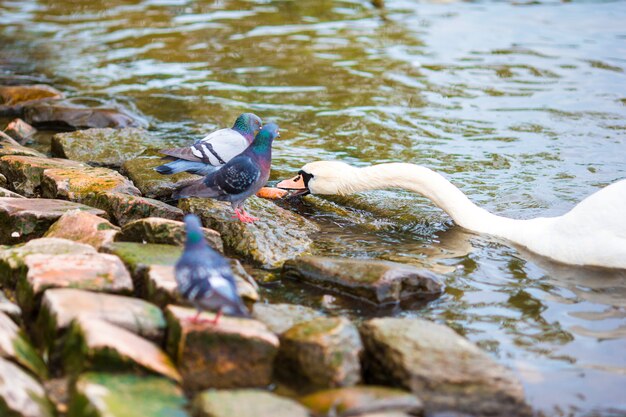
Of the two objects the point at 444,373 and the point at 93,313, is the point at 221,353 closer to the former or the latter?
the point at 93,313

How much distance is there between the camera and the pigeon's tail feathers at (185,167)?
23.9 feet

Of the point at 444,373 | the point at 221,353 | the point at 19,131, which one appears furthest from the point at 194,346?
the point at 19,131

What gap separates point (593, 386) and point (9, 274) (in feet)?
12.4

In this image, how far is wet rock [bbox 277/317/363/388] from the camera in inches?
185

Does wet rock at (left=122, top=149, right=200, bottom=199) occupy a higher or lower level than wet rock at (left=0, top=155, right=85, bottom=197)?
lower

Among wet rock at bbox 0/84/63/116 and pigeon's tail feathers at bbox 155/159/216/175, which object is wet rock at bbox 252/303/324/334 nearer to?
pigeon's tail feathers at bbox 155/159/216/175

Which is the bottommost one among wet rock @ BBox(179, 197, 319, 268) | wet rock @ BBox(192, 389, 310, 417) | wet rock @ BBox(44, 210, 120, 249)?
wet rock @ BBox(179, 197, 319, 268)

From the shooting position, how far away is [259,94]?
1238 cm

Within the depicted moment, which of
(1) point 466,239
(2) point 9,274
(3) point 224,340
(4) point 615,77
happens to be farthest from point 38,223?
(4) point 615,77

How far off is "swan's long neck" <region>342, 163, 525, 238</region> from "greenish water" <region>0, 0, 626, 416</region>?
0.17 m

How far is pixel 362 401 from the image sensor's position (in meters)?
4.38

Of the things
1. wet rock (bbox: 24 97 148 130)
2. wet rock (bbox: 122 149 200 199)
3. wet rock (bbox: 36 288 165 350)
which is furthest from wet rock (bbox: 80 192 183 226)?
wet rock (bbox: 24 97 148 130)

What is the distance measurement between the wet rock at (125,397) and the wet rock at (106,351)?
0.06 m

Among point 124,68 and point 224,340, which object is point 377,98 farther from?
point 224,340
